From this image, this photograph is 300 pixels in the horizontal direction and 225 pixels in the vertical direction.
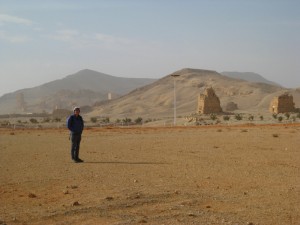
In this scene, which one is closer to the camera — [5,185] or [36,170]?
[5,185]

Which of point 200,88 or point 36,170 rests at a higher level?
point 200,88

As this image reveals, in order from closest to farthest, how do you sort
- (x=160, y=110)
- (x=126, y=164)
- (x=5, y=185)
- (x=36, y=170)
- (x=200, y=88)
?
(x=5, y=185) → (x=36, y=170) → (x=126, y=164) → (x=160, y=110) → (x=200, y=88)

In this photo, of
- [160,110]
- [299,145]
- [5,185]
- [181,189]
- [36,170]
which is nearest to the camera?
[181,189]

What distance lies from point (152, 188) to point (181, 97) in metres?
97.3

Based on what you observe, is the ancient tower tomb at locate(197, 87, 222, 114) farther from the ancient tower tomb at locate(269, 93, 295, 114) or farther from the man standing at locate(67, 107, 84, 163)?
the man standing at locate(67, 107, 84, 163)

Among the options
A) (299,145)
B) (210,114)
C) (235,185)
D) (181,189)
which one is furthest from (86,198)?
(210,114)

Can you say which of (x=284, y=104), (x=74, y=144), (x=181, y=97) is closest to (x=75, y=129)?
(x=74, y=144)

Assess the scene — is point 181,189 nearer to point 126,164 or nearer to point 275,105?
point 126,164

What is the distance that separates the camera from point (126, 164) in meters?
12.9

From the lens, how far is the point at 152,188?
30.1 feet

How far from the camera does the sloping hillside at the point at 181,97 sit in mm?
89812

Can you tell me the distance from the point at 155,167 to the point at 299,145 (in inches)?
329

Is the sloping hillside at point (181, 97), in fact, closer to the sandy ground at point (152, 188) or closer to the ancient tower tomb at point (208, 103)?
the ancient tower tomb at point (208, 103)

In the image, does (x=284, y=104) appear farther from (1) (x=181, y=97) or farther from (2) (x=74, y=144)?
(1) (x=181, y=97)
